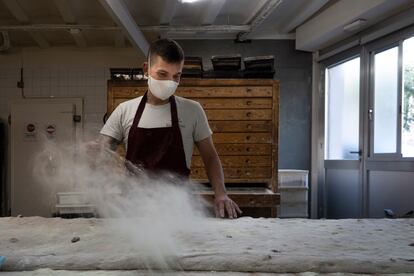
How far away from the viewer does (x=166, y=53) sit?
202cm

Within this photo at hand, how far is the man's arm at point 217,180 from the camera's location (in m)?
1.93

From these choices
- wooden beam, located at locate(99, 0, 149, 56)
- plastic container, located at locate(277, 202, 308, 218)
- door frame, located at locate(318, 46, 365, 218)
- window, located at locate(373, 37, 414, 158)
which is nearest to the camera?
wooden beam, located at locate(99, 0, 149, 56)

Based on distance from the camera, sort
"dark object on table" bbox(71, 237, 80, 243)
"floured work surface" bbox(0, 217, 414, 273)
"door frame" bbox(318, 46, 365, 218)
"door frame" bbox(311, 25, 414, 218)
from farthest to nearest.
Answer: "door frame" bbox(318, 46, 365, 218) → "door frame" bbox(311, 25, 414, 218) → "dark object on table" bbox(71, 237, 80, 243) → "floured work surface" bbox(0, 217, 414, 273)

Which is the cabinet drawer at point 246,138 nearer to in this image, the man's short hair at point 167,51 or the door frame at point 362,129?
the door frame at point 362,129

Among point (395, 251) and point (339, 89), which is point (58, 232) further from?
point (339, 89)

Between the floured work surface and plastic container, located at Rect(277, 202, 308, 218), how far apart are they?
3.53 meters

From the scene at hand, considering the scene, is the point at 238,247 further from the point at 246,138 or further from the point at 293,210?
the point at 293,210

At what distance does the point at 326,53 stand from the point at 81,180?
4727 millimetres

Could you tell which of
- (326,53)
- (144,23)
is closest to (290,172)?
(326,53)

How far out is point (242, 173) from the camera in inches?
164

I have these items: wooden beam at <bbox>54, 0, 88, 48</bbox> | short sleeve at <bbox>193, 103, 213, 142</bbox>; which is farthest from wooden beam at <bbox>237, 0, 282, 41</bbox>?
short sleeve at <bbox>193, 103, 213, 142</bbox>

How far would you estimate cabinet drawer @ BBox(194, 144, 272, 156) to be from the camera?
4.16m

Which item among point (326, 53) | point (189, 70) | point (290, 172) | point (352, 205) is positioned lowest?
point (352, 205)

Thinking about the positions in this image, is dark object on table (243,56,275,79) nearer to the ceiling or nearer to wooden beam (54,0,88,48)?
the ceiling
